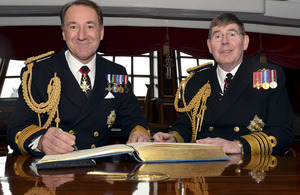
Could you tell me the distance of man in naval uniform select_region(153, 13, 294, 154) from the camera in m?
1.69

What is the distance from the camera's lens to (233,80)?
1.80 m

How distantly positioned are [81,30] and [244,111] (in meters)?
0.98

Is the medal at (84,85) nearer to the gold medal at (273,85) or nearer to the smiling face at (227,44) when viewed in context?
the smiling face at (227,44)

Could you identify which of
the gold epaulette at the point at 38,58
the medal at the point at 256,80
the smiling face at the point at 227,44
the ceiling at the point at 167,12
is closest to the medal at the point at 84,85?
the gold epaulette at the point at 38,58

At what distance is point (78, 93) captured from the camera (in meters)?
1.61

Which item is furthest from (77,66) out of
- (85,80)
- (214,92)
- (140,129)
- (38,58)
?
(214,92)

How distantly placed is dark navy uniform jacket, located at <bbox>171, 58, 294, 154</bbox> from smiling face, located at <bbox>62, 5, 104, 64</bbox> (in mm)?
649

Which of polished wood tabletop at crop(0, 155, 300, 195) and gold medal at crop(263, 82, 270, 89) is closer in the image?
polished wood tabletop at crop(0, 155, 300, 195)

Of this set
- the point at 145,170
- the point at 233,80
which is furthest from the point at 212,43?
the point at 145,170

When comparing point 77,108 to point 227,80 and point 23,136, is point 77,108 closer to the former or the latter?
point 23,136

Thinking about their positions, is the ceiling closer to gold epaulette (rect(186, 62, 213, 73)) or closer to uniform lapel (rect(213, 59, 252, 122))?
gold epaulette (rect(186, 62, 213, 73))

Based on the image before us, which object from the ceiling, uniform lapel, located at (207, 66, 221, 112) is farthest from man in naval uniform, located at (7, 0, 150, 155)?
the ceiling

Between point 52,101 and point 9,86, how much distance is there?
6466mm

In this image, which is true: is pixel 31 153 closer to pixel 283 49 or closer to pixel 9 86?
pixel 283 49
